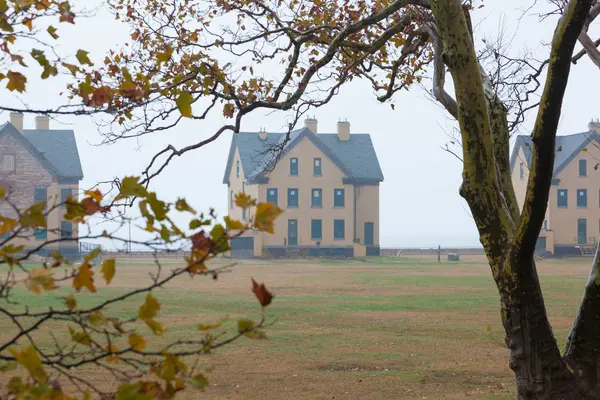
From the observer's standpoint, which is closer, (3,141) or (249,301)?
(249,301)

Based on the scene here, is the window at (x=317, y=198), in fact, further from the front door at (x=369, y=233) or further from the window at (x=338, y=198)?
the front door at (x=369, y=233)

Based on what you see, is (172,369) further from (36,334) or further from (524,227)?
(36,334)

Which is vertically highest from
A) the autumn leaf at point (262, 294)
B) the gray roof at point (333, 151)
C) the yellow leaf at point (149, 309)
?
the gray roof at point (333, 151)

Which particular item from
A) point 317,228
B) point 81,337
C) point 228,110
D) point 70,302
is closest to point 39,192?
point 317,228

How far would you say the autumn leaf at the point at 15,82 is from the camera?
3449mm


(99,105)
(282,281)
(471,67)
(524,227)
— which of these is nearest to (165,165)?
(471,67)

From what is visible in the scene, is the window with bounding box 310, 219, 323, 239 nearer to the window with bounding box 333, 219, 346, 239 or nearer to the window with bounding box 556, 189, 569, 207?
the window with bounding box 333, 219, 346, 239

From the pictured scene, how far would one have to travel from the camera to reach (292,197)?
68812 mm

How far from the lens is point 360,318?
2272cm

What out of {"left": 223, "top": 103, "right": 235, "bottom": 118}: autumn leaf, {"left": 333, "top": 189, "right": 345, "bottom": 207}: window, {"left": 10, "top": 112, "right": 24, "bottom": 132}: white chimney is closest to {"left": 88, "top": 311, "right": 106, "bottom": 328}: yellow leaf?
{"left": 223, "top": 103, "right": 235, "bottom": 118}: autumn leaf

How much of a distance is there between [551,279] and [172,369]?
131 ft

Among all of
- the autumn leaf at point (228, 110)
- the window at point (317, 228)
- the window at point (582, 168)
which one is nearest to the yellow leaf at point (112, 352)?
the autumn leaf at point (228, 110)

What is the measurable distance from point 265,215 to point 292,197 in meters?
66.0

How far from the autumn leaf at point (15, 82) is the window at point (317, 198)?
215 feet
